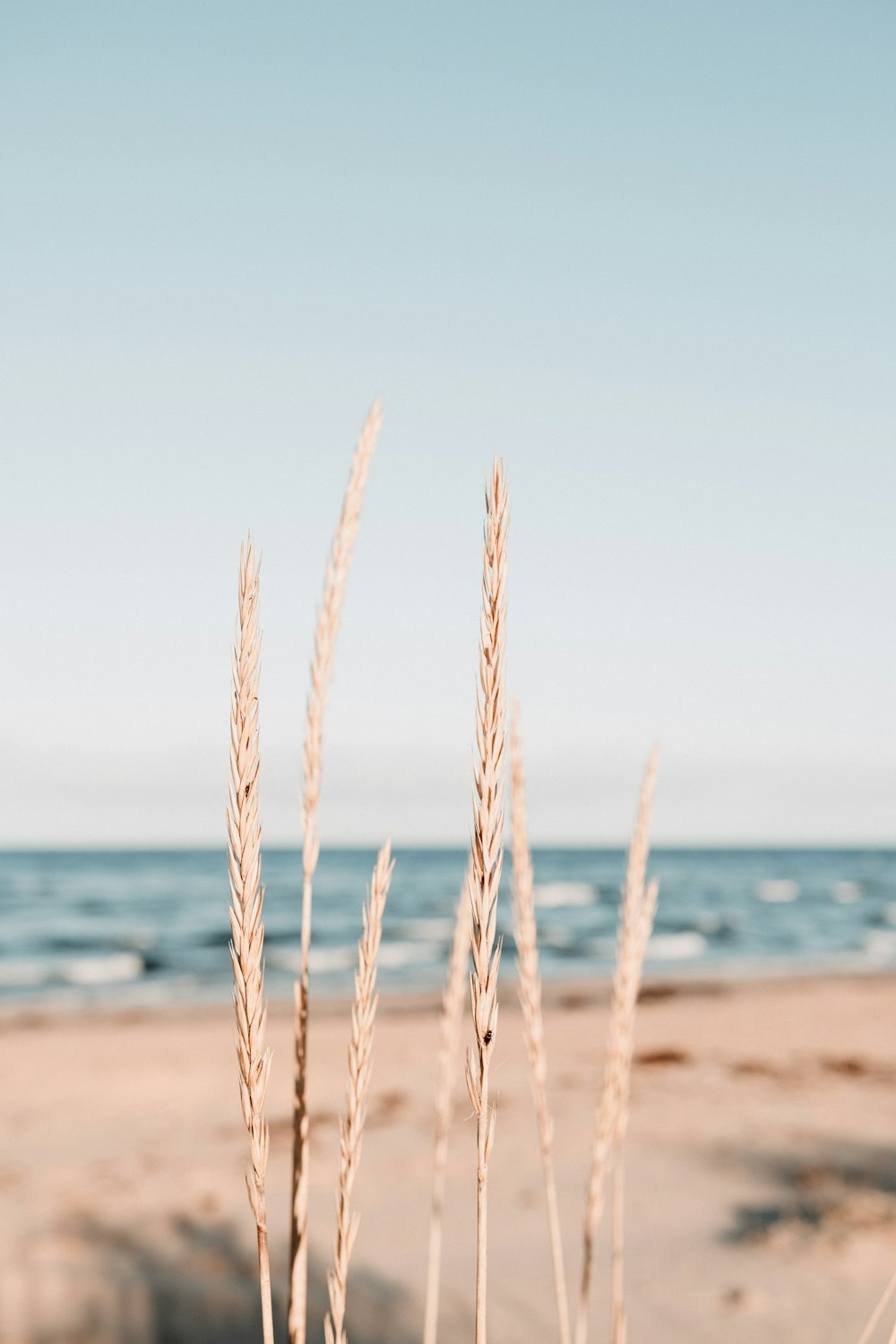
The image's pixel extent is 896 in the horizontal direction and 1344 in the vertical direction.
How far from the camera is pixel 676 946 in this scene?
2097cm

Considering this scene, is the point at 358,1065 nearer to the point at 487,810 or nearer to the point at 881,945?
the point at 487,810

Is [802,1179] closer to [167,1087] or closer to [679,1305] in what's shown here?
[679,1305]

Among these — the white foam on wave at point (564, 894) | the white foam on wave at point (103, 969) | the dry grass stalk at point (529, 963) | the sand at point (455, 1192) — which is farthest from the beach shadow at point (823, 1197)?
the white foam on wave at point (564, 894)

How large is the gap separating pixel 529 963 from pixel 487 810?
55 centimetres

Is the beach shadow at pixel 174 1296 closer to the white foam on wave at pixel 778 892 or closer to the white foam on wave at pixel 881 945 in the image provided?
the white foam on wave at pixel 881 945

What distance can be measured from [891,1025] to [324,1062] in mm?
5785

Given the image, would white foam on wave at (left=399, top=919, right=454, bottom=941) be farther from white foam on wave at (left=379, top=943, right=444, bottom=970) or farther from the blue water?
white foam on wave at (left=379, top=943, right=444, bottom=970)

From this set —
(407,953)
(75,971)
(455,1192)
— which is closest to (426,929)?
(407,953)

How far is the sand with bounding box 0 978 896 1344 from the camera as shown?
3.74 m

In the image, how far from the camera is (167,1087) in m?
8.30

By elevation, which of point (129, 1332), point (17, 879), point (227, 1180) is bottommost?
point (17, 879)

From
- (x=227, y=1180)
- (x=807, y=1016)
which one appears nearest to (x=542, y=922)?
(x=807, y=1016)

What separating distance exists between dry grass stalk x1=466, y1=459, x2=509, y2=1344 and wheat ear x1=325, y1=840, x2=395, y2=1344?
0.11 metres

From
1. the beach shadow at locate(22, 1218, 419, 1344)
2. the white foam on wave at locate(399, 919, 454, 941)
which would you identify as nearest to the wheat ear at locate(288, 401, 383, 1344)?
the beach shadow at locate(22, 1218, 419, 1344)
